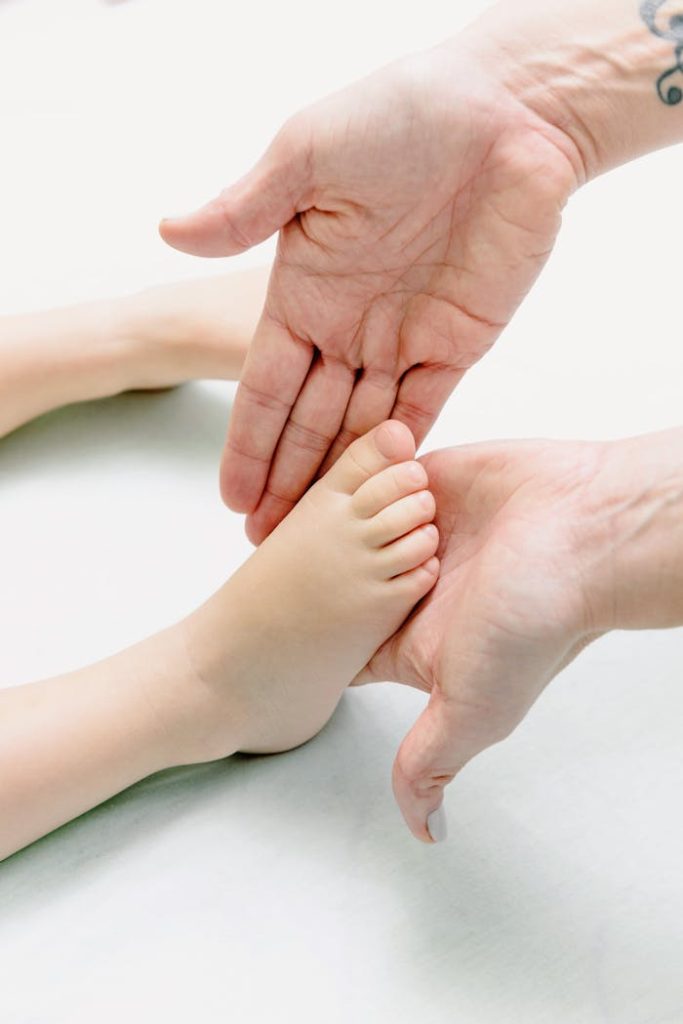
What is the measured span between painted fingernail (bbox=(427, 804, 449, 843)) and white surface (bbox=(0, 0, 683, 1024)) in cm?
5

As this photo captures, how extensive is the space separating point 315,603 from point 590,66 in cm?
54

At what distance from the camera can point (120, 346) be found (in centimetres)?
136

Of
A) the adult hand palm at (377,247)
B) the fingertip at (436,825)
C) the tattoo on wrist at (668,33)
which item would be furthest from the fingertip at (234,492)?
the tattoo on wrist at (668,33)

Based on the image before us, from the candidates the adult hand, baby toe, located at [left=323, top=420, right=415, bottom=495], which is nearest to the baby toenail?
baby toe, located at [left=323, top=420, right=415, bottom=495]

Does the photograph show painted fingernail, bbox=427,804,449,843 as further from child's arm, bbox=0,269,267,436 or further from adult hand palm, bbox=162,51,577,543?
child's arm, bbox=0,269,267,436

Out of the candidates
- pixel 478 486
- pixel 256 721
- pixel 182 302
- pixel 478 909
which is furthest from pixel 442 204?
pixel 478 909

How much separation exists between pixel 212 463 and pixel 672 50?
61 cm

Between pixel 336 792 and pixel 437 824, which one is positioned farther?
pixel 336 792

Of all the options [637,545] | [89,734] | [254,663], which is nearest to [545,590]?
[637,545]

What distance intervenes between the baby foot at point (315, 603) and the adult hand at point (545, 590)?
0.24ft

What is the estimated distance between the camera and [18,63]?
6.13ft

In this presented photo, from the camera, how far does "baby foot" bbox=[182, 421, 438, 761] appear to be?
105 cm

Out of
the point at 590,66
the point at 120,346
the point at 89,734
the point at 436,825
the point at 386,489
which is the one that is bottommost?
the point at 436,825

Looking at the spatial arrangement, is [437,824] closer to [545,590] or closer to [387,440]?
[545,590]
